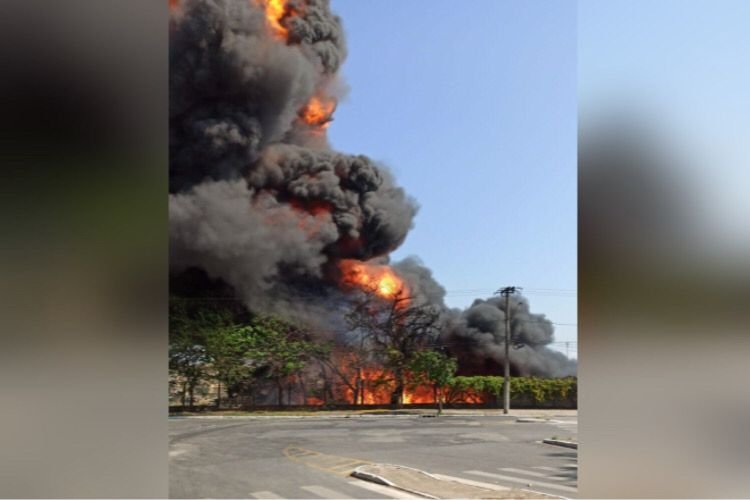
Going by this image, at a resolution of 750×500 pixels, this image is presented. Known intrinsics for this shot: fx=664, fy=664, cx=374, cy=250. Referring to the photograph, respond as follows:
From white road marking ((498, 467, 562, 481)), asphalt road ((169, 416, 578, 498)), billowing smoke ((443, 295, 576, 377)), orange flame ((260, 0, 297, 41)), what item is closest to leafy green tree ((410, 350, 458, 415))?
billowing smoke ((443, 295, 576, 377))

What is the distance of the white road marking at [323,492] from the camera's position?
6.22 meters

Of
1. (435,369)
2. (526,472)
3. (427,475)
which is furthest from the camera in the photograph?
(435,369)

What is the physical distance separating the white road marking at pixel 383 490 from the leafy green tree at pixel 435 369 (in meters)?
3.04

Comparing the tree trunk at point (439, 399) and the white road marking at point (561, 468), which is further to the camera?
the tree trunk at point (439, 399)

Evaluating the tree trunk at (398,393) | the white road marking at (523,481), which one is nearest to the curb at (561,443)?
the white road marking at (523,481)

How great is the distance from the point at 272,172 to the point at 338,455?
156 inches

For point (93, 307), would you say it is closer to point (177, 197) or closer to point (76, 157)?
point (76, 157)

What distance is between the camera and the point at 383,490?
20.9 ft

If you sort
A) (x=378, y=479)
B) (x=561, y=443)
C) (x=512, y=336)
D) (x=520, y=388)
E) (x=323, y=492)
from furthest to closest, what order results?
(x=512, y=336)
(x=520, y=388)
(x=561, y=443)
(x=378, y=479)
(x=323, y=492)

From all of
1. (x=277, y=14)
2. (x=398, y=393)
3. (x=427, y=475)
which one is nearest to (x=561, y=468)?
(x=427, y=475)

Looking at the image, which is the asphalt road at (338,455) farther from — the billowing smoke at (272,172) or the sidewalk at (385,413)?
the billowing smoke at (272,172)

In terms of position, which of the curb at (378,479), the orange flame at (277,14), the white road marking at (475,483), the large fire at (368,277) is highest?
the orange flame at (277,14)

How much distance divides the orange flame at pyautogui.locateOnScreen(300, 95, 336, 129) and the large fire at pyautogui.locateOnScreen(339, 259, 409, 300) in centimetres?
203

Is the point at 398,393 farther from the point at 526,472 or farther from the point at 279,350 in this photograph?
the point at 526,472
